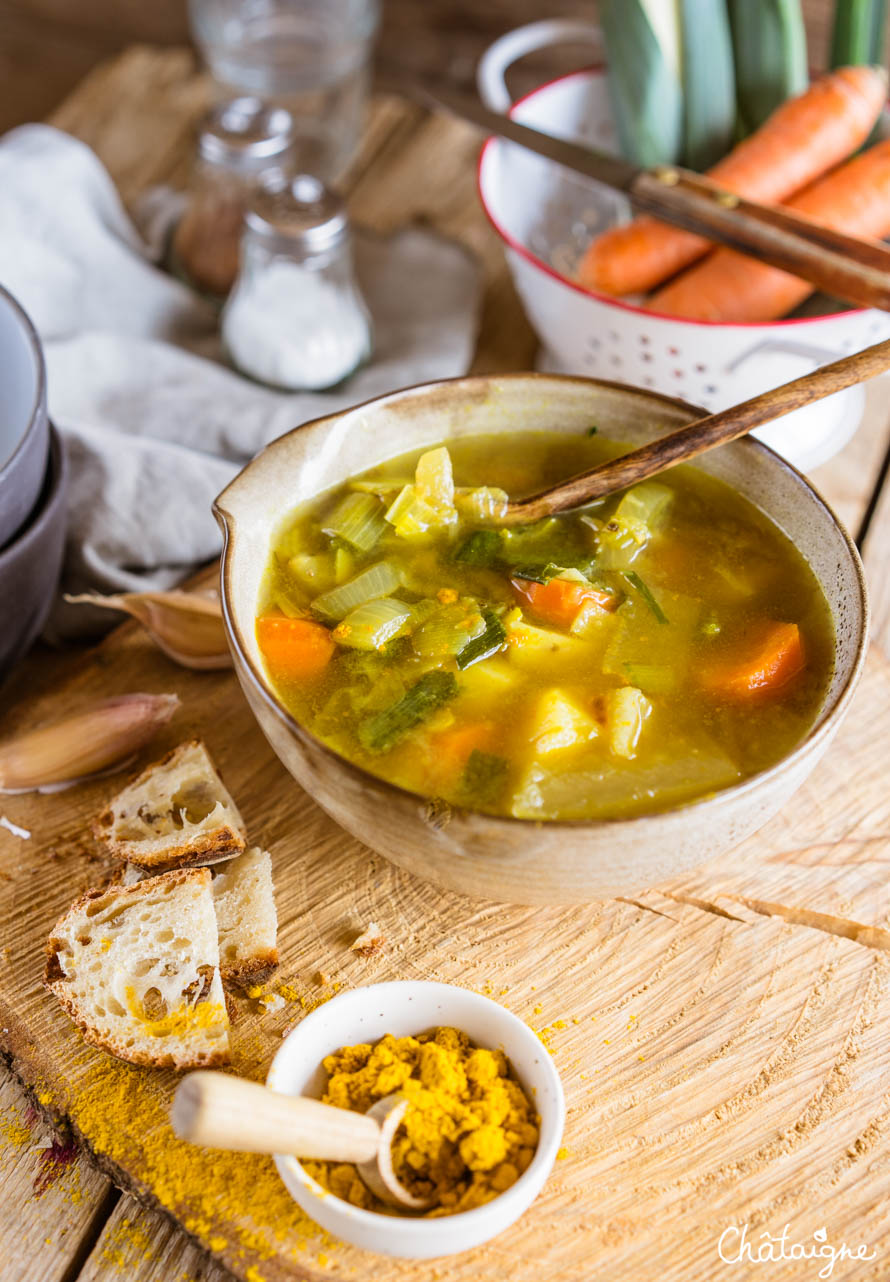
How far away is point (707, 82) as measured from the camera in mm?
3229

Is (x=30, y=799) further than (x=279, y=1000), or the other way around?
(x=30, y=799)

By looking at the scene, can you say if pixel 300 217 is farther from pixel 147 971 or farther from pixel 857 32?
pixel 147 971

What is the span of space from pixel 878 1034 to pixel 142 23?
16.6ft

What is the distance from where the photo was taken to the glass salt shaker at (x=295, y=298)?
3.18 metres

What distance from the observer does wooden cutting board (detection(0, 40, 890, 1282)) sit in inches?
67.8

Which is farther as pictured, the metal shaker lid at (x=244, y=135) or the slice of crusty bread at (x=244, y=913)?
the metal shaker lid at (x=244, y=135)

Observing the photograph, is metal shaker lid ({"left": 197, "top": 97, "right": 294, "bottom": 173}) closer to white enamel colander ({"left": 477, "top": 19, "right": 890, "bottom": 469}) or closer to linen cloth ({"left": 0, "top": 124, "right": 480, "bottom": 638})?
linen cloth ({"left": 0, "top": 124, "right": 480, "bottom": 638})

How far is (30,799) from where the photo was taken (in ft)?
7.48

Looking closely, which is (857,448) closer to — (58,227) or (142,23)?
(58,227)

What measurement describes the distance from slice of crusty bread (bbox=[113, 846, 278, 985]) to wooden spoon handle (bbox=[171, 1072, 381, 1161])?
398 millimetres

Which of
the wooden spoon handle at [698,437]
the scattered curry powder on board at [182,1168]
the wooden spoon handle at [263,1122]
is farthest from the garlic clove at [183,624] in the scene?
the wooden spoon handle at [263,1122]

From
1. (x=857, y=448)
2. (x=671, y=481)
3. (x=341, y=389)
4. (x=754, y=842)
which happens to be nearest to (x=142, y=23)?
(x=341, y=389)

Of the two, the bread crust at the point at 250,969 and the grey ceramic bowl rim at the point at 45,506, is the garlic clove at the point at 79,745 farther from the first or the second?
the bread crust at the point at 250,969

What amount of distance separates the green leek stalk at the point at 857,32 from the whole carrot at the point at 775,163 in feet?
0.71
